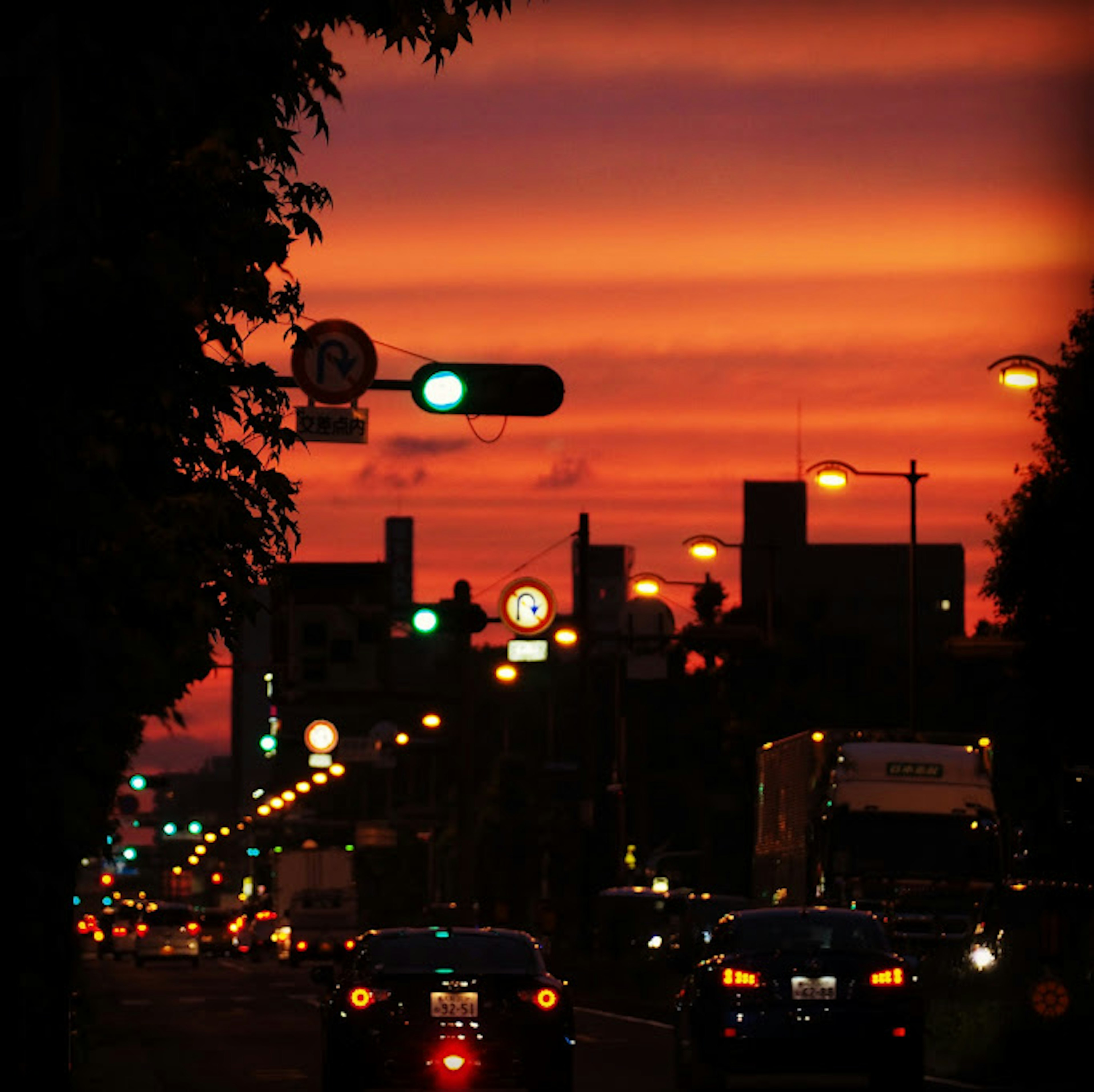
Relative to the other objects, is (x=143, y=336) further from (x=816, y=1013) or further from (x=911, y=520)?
(x=911, y=520)

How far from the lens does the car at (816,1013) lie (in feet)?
67.8

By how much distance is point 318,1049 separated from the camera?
99.5 ft

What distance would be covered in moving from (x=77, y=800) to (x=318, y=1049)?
70.8ft

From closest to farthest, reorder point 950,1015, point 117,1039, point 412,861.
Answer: point 950,1015
point 117,1039
point 412,861

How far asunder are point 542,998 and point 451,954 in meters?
0.81

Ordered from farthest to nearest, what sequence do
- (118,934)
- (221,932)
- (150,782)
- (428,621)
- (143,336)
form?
(118,934) < (221,932) < (150,782) < (428,621) < (143,336)

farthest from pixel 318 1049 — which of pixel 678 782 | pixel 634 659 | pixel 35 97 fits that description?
pixel 634 659

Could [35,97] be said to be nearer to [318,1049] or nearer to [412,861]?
[318,1049]

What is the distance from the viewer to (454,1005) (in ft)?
66.1

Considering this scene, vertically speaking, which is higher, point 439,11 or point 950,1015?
point 439,11

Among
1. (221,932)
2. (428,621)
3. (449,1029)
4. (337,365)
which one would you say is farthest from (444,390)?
(221,932)

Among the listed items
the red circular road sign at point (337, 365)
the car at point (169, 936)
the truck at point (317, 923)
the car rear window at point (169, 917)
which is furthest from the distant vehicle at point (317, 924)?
the red circular road sign at point (337, 365)

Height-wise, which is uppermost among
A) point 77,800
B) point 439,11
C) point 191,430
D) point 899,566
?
point 899,566

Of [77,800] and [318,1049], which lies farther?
[318,1049]
